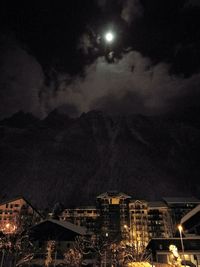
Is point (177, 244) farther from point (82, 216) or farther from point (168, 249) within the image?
point (82, 216)

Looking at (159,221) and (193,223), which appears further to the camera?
(159,221)

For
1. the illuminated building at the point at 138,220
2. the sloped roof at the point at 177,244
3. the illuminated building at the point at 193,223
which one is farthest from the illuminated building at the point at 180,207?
the sloped roof at the point at 177,244

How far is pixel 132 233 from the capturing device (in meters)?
A: 112

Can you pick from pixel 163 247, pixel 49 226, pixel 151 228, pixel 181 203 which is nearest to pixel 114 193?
pixel 151 228

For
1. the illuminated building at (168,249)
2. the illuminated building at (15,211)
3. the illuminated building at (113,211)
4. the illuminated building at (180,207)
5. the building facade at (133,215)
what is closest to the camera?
the illuminated building at (168,249)

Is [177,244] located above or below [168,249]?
above

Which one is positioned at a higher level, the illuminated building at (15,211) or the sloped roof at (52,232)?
the illuminated building at (15,211)

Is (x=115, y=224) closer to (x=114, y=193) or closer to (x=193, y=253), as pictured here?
(x=114, y=193)

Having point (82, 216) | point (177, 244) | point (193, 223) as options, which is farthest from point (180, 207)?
point (177, 244)

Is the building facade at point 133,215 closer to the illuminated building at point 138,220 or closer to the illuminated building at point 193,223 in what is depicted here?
the illuminated building at point 138,220

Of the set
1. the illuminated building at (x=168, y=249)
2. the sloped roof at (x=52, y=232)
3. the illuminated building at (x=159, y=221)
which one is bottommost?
the illuminated building at (x=168, y=249)

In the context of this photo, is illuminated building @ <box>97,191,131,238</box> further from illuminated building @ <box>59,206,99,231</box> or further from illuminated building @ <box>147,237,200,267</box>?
illuminated building @ <box>147,237,200,267</box>

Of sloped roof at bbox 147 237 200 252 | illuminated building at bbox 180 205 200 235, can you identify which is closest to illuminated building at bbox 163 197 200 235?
illuminated building at bbox 180 205 200 235

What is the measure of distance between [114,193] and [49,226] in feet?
203
